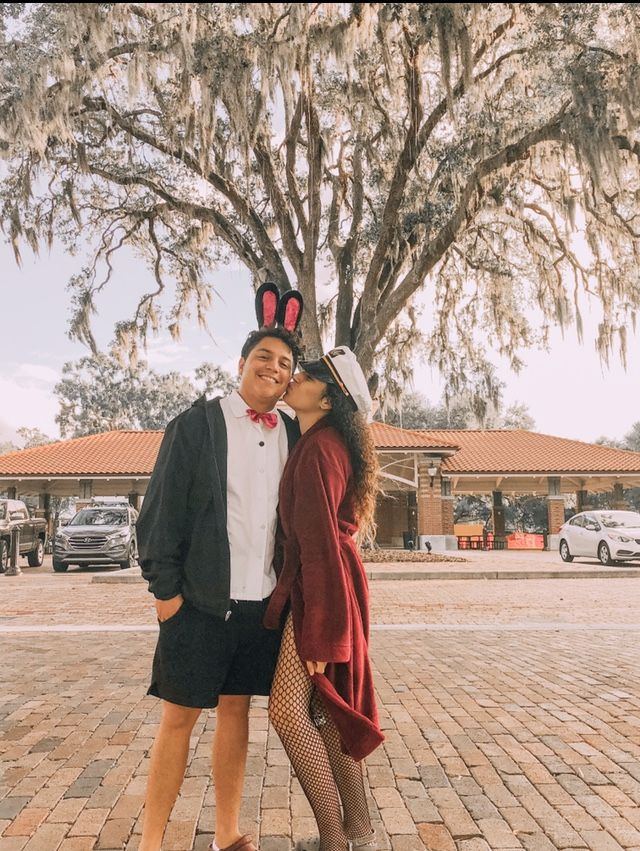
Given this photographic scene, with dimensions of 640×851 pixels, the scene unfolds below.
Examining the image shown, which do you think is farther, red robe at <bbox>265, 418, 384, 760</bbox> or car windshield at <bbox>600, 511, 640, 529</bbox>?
car windshield at <bbox>600, 511, 640, 529</bbox>

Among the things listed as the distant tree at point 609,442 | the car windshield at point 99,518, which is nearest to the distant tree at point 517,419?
the distant tree at point 609,442

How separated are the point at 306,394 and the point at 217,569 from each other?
761 mm

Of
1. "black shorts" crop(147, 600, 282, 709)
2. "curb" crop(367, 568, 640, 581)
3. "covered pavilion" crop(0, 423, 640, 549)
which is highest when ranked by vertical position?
"covered pavilion" crop(0, 423, 640, 549)

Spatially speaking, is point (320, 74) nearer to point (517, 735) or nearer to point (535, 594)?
point (535, 594)

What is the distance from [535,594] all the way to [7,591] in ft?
29.8

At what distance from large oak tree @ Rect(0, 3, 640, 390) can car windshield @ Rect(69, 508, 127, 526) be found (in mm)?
4676

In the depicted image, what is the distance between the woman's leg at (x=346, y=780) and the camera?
2568 millimetres

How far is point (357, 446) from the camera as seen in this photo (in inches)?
106

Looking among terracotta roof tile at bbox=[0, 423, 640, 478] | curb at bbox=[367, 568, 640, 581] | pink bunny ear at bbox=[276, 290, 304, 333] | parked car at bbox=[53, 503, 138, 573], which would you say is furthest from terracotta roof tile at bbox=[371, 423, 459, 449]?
pink bunny ear at bbox=[276, 290, 304, 333]

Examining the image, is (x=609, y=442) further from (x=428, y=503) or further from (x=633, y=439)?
(x=428, y=503)

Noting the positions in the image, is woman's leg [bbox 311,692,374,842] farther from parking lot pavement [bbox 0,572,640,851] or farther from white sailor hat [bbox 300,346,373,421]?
white sailor hat [bbox 300,346,373,421]

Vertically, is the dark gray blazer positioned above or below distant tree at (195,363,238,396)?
below

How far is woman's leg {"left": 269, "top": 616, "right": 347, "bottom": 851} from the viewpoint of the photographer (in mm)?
2393

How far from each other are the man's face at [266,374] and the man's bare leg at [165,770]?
1.12m
